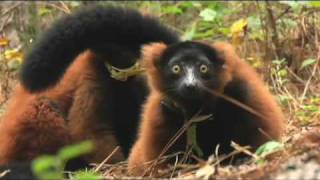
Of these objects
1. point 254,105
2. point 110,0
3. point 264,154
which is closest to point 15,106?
point 254,105

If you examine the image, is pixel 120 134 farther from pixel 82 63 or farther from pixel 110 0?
pixel 110 0

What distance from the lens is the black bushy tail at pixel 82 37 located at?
Result: 537cm

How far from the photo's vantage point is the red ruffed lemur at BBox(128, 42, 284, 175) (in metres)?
5.04

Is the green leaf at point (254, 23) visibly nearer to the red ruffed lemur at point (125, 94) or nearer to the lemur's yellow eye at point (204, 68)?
the red ruffed lemur at point (125, 94)

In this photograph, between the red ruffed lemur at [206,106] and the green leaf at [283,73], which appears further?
the green leaf at [283,73]


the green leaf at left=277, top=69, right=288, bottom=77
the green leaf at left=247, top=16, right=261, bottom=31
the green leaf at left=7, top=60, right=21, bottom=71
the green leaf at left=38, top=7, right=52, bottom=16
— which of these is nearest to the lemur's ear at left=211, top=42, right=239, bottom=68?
the green leaf at left=277, top=69, right=288, bottom=77

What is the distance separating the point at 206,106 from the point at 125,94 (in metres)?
1.45

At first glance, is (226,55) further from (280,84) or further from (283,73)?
(283,73)

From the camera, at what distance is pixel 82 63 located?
652 centimetres

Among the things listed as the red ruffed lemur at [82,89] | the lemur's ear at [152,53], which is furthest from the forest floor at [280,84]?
the red ruffed lemur at [82,89]

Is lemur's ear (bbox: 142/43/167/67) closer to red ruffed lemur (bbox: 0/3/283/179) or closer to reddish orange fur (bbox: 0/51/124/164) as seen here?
red ruffed lemur (bbox: 0/3/283/179)

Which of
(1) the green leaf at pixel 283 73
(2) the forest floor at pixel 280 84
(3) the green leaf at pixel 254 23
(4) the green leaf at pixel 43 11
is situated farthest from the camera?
(4) the green leaf at pixel 43 11

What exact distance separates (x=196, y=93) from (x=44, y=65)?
113 cm

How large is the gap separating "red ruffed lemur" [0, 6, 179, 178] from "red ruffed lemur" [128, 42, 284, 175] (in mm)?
611
